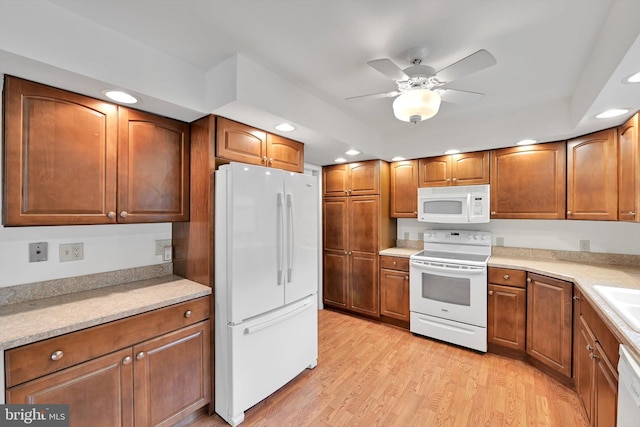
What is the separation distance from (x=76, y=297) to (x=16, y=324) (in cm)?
39

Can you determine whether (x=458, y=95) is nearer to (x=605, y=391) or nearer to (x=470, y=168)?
(x=470, y=168)

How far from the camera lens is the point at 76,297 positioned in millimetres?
1663

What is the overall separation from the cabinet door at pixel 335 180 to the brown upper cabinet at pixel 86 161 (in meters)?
2.10

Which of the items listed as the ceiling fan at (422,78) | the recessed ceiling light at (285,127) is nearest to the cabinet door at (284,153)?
the recessed ceiling light at (285,127)

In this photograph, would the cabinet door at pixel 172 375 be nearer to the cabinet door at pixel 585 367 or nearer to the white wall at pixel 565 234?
the cabinet door at pixel 585 367

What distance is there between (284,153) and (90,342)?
1.80 m

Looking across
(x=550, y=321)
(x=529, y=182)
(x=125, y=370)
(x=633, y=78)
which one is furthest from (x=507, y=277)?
(x=125, y=370)

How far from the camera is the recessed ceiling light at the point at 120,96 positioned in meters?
1.56

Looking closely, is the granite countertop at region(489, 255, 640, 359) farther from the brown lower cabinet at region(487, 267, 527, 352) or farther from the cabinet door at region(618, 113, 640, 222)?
the cabinet door at region(618, 113, 640, 222)

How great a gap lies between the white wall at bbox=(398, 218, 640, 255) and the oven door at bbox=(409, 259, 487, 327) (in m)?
0.73

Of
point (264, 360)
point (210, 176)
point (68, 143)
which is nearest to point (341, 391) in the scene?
point (264, 360)

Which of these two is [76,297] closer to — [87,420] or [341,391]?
[87,420]

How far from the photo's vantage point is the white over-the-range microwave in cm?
287

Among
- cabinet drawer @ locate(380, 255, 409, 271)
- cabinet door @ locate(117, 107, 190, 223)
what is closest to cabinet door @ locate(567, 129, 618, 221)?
cabinet drawer @ locate(380, 255, 409, 271)
